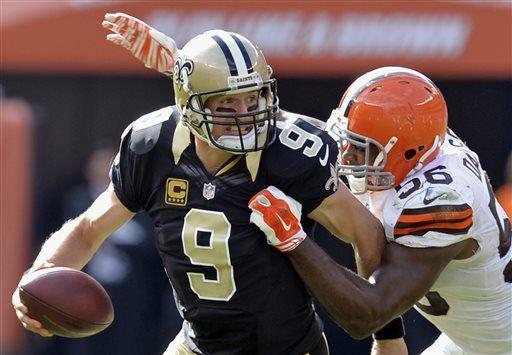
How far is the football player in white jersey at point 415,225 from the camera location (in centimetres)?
377

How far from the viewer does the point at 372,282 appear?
3.82 metres

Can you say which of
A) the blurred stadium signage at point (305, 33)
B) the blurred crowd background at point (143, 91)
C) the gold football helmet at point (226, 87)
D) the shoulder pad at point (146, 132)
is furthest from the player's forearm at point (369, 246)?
the blurred stadium signage at point (305, 33)

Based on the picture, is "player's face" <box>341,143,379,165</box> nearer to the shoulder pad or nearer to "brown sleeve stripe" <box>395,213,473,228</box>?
"brown sleeve stripe" <box>395,213,473,228</box>

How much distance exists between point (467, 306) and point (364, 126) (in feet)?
2.38

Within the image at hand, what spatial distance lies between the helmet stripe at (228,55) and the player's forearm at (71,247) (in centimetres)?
80

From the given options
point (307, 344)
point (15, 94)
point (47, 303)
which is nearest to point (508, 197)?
point (15, 94)

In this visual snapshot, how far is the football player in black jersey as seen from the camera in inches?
147

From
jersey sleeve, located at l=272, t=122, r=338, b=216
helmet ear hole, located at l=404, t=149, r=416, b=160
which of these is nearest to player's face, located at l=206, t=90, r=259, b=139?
jersey sleeve, located at l=272, t=122, r=338, b=216

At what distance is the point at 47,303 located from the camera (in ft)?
12.5

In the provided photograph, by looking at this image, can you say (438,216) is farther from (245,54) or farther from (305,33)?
(305,33)

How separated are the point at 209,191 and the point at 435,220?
0.74 metres

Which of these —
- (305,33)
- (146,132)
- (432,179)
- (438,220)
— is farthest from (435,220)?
Answer: (305,33)

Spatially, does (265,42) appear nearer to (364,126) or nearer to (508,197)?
(508,197)

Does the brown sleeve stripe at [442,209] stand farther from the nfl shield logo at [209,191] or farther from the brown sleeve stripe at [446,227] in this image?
the nfl shield logo at [209,191]
